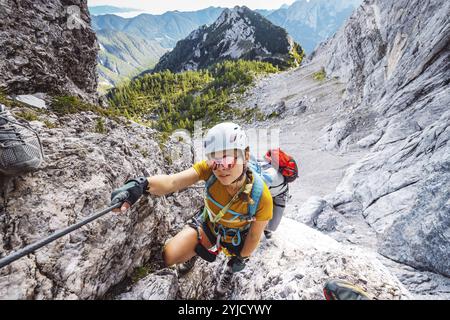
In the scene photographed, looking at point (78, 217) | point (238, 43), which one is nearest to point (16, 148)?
point (78, 217)

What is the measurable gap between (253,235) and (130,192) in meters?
2.13

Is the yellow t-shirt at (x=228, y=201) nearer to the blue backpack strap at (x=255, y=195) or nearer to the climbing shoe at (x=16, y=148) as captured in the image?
the blue backpack strap at (x=255, y=195)

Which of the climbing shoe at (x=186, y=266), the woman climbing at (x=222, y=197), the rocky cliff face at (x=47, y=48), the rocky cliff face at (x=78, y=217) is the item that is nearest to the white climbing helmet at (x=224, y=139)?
the woman climbing at (x=222, y=197)

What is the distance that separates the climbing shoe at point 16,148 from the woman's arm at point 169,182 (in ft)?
4.99

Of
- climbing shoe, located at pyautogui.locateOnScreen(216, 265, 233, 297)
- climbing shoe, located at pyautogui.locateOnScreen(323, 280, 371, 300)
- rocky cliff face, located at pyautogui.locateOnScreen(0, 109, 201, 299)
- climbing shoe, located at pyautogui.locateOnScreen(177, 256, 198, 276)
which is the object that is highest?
rocky cliff face, located at pyautogui.locateOnScreen(0, 109, 201, 299)

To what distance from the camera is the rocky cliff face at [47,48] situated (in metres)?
5.16

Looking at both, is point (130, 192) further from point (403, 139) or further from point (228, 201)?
point (403, 139)

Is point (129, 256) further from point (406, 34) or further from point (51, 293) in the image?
point (406, 34)

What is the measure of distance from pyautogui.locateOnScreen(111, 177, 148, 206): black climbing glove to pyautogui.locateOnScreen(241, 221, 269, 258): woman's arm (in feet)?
6.20

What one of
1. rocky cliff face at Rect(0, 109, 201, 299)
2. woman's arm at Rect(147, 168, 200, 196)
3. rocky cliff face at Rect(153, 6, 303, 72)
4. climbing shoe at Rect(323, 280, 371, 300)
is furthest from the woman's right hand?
rocky cliff face at Rect(153, 6, 303, 72)

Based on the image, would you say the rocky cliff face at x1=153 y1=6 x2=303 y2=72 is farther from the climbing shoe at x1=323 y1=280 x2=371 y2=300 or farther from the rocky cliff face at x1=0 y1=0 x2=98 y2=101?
the climbing shoe at x1=323 y1=280 x2=371 y2=300

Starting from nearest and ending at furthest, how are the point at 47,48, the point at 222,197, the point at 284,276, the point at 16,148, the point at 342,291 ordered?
the point at 16,148 → the point at 342,291 → the point at 222,197 → the point at 284,276 → the point at 47,48

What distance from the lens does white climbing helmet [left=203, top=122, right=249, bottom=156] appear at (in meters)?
3.72

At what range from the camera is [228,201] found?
4.21 metres
